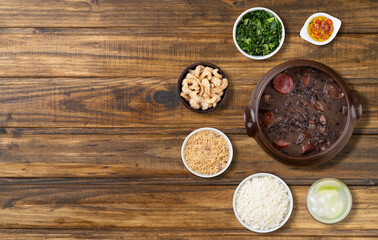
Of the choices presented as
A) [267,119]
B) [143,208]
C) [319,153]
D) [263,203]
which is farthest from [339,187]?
[143,208]

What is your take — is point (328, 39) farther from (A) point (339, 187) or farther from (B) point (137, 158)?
(B) point (137, 158)

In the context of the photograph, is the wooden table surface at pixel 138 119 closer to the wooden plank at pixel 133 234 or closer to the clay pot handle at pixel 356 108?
the wooden plank at pixel 133 234

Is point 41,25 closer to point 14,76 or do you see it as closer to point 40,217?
point 14,76

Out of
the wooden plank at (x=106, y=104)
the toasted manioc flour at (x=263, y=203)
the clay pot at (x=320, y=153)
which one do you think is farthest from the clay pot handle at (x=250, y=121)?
the toasted manioc flour at (x=263, y=203)

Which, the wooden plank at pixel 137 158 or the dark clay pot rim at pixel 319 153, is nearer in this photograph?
the dark clay pot rim at pixel 319 153

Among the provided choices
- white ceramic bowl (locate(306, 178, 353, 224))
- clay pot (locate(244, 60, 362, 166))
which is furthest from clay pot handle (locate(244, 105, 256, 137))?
white ceramic bowl (locate(306, 178, 353, 224))
